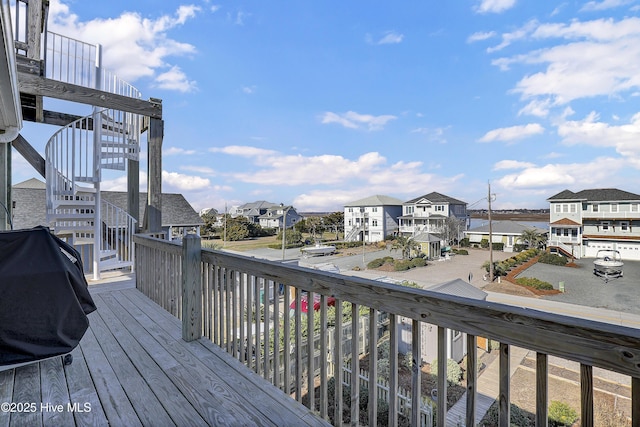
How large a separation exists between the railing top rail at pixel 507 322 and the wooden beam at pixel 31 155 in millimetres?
5732

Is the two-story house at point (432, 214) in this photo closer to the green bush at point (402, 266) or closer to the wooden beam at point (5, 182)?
the green bush at point (402, 266)

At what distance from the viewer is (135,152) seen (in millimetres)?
5254

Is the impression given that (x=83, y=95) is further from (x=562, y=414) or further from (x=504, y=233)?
(x=504, y=233)

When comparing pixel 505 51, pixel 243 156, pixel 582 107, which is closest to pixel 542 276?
pixel 582 107

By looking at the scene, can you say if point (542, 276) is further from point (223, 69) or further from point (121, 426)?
point (121, 426)

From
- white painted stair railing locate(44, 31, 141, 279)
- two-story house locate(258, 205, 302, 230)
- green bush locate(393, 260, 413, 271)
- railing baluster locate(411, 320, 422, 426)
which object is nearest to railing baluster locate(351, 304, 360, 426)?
railing baluster locate(411, 320, 422, 426)

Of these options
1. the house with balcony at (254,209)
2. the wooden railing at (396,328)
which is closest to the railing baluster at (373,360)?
the wooden railing at (396,328)

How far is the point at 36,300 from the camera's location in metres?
1.76

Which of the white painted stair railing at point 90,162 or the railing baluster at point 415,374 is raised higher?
the white painted stair railing at point 90,162

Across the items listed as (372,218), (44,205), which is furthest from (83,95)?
(372,218)

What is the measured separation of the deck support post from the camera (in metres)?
2.45

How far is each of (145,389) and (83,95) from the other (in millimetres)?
4333

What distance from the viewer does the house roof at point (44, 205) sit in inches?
329

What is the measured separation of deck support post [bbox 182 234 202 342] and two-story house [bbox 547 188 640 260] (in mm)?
28261
